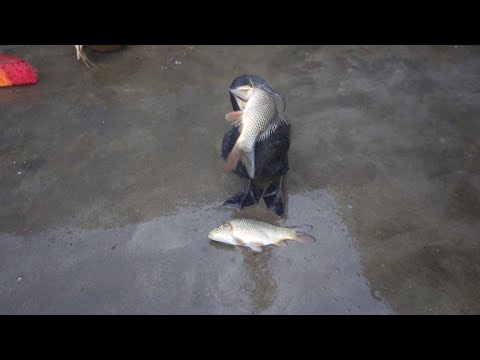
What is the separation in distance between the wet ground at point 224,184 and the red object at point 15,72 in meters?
0.14

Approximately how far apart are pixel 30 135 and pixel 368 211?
4.64 m

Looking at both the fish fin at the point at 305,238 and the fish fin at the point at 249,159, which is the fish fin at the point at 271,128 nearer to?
the fish fin at the point at 249,159

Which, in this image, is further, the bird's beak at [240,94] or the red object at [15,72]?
the red object at [15,72]

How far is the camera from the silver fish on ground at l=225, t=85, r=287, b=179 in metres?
3.54

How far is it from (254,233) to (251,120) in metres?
1.12

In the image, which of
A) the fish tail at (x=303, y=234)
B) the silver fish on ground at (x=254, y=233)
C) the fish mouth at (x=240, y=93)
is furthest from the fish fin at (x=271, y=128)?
the fish tail at (x=303, y=234)

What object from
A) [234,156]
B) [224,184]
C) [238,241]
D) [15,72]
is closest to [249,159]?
[234,156]

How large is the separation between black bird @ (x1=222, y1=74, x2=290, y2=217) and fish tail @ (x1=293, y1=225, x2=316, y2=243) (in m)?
0.39

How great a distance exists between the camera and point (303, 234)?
12.6 ft

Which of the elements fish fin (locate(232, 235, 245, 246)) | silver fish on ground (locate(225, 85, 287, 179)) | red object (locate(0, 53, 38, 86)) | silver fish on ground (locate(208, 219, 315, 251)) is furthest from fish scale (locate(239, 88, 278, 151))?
red object (locate(0, 53, 38, 86))

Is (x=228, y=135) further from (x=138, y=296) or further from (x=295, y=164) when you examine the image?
(x=138, y=296)

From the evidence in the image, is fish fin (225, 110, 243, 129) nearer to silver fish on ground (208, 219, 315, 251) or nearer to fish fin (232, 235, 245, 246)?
silver fish on ground (208, 219, 315, 251)

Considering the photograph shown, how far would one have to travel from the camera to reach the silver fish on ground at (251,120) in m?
3.54

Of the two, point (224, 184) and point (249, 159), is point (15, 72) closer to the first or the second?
point (224, 184)
